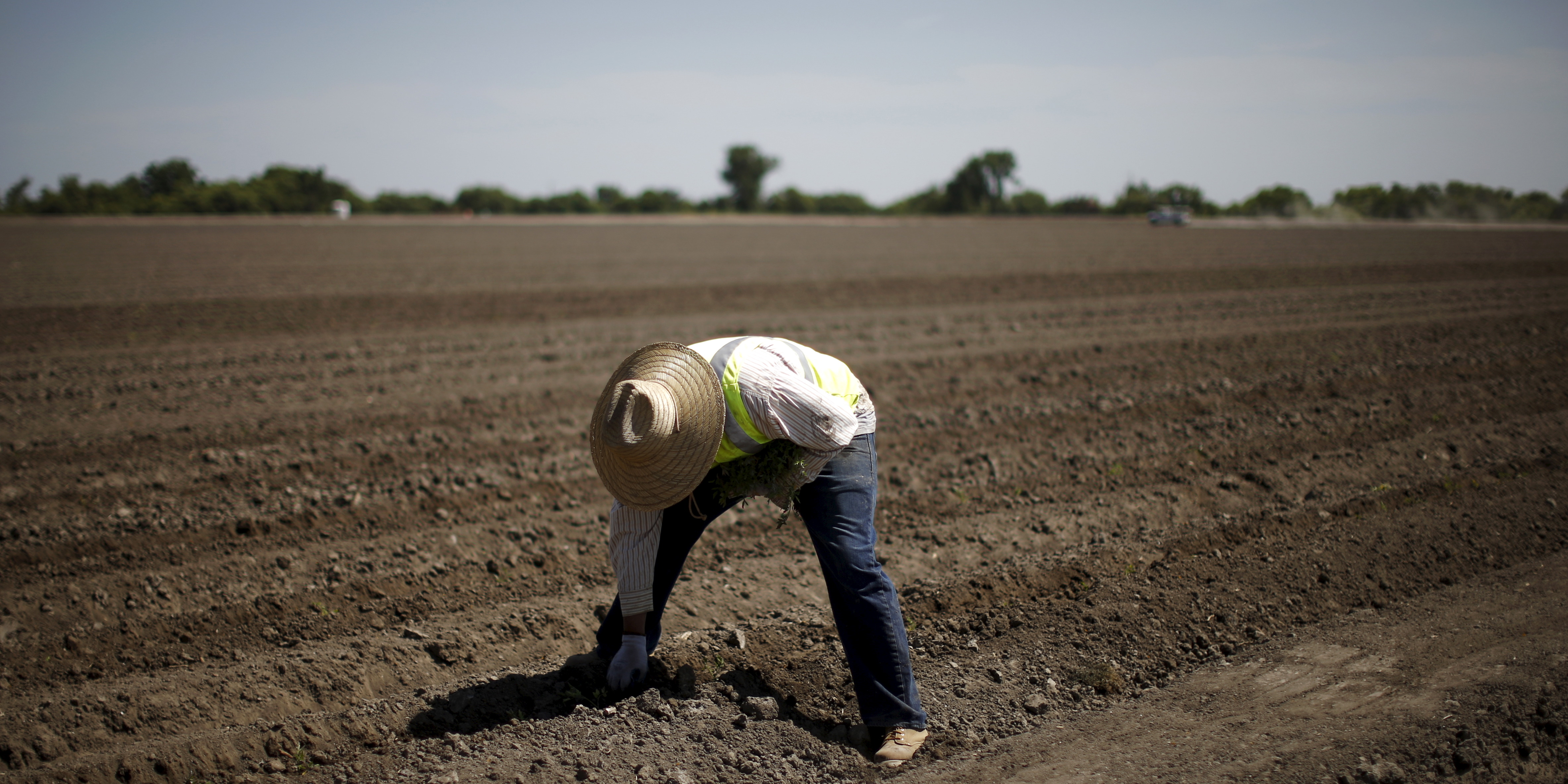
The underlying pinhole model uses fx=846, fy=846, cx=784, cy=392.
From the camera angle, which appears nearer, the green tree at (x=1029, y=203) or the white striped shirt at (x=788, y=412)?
the white striped shirt at (x=788, y=412)

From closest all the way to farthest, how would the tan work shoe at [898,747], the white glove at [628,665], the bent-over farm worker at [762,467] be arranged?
1. the bent-over farm worker at [762,467]
2. the tan work shoe at [898,747]
3. the white glove at [628,665]

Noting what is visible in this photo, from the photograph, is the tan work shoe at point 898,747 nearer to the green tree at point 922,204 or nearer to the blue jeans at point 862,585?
the blue jeans at point 862,585

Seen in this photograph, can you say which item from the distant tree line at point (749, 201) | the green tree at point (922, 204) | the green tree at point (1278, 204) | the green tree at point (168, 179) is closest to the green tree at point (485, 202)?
the distant tree line at point (749, 201)

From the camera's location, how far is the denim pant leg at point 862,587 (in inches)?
116

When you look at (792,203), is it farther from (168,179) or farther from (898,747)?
(898,747)

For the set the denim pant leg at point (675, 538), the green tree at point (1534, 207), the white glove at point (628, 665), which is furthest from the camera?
the green tree at point (1534, 207)

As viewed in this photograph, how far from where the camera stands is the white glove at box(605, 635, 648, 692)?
3447 millimetres

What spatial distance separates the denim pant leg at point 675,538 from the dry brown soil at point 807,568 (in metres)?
0.35

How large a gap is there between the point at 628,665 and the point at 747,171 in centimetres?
8704

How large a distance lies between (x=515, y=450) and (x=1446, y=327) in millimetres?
12610

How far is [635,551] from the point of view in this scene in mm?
3139

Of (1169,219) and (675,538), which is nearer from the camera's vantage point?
(675,538)

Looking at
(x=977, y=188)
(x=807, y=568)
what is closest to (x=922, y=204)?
(x=977, y=188)

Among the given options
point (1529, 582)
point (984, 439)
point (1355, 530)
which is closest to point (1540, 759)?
point (1529, 582)
